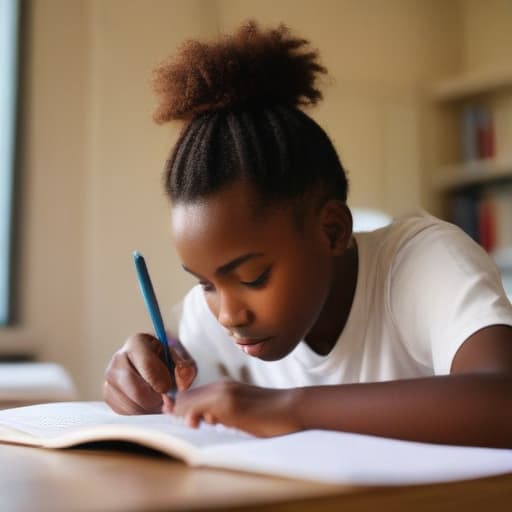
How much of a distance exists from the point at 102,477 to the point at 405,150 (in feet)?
12.2

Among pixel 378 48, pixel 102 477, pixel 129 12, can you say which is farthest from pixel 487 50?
pixel 102 477

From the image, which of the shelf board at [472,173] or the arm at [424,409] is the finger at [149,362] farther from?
the shelf board at [472,173]

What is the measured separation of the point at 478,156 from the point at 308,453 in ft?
12.5

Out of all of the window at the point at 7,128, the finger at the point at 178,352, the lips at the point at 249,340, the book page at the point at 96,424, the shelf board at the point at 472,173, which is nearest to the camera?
the book page at the point at 96,424

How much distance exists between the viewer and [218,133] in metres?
0.94

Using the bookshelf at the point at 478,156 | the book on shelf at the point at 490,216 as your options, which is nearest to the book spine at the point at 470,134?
the bookshelf at the point at 478,156

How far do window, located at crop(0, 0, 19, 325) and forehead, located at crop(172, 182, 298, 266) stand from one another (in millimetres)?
2350

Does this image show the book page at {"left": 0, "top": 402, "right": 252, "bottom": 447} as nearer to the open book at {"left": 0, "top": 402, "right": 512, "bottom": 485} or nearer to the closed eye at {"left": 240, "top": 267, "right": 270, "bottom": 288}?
the open book at {"left": 0, "top": 402, "right": 512, "bottom": 485}

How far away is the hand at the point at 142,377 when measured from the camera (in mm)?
907

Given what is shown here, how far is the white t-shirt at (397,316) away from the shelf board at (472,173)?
9.57 feet

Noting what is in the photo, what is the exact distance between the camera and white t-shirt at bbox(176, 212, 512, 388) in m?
0.80

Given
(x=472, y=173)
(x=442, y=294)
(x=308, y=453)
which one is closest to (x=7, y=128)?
(x=472, y=173)

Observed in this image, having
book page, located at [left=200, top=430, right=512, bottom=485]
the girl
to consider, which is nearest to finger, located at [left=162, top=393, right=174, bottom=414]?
the girl

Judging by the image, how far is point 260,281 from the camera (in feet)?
2.79
